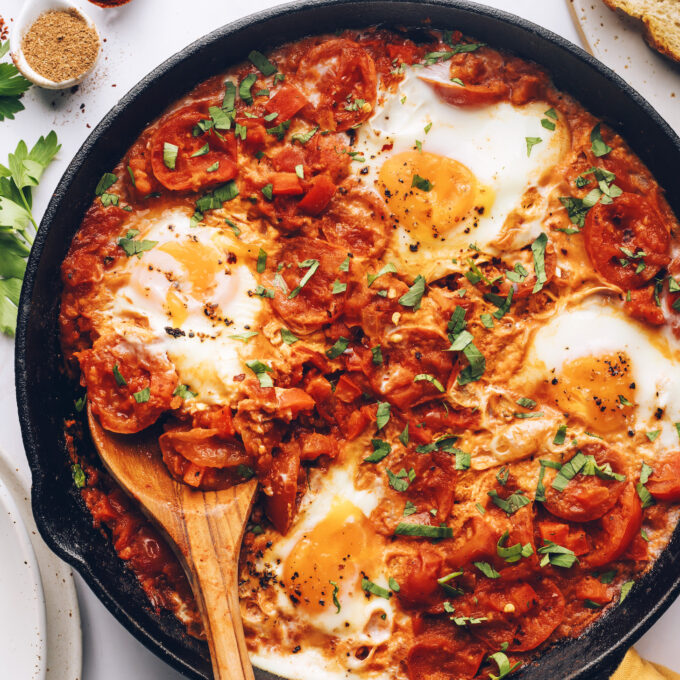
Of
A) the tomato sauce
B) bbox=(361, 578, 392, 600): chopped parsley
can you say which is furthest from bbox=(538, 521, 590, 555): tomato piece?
bbox=(361, 578, 392, 600): chopped parsley

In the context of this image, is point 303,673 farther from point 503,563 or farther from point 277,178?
point 277,178

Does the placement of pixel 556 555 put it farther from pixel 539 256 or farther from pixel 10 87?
pixel 10 87

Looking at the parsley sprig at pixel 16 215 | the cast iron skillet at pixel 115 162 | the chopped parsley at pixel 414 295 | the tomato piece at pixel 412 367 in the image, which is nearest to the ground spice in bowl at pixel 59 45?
the parsley sprig at pixel 16 215

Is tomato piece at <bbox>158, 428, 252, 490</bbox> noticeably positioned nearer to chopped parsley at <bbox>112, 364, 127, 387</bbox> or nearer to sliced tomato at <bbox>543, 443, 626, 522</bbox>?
chopped parsley at <bbox>112, 364, 127, 387</bbox>

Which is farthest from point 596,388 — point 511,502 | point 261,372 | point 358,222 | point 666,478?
point 261,372

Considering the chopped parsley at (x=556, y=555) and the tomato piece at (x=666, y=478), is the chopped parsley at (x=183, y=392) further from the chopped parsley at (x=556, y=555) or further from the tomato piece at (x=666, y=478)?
the tomato piece at (x=666, y=478)
